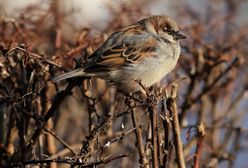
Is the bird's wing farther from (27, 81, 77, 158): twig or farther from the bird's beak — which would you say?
(27, 81, 77, 158): twig

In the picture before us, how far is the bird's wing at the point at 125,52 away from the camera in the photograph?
3537 mm

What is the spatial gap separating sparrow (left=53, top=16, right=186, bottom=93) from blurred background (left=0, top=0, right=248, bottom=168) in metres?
0.10

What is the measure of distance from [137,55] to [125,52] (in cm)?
9

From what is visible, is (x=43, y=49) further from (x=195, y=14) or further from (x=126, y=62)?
(x=195, y=14)

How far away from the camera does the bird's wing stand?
3.54 metres

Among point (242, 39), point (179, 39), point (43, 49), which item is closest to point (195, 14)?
point (242, 39)

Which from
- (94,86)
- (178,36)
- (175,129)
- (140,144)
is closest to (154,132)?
(175,129)

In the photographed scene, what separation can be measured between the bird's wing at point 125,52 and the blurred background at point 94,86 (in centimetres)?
10

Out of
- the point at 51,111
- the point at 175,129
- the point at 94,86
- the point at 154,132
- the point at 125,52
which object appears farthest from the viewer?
the point at 94,86

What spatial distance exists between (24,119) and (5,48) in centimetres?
40

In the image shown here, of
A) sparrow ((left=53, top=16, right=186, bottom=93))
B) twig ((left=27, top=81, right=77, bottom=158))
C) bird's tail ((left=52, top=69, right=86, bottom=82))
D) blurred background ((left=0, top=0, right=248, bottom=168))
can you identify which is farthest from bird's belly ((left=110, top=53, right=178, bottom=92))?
twig ((left=27, top=81, right=77, bottom=158))

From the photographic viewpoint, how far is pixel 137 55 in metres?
3.68

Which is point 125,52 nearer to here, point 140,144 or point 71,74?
point 71,74

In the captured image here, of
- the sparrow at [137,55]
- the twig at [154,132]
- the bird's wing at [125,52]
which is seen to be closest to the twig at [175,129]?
the twig at [154,132]
